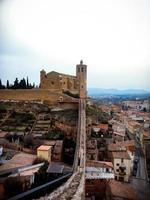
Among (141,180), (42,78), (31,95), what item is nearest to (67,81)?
(42,78)

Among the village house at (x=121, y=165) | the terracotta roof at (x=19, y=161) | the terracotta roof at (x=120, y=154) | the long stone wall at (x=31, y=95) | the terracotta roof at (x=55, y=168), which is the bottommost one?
the village house at (x=121, y=165)

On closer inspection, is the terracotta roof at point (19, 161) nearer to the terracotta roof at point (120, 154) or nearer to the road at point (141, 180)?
the road at point (141, 180)

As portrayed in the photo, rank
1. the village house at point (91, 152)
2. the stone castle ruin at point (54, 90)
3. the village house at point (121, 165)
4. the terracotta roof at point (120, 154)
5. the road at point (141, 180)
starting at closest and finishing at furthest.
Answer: the road at point (141, 180)
the village house at point (91, 152)
the village house at point (121, 165)
the terracotta roof at point (120, 154)
the stone castle ruin at point (54, 90)

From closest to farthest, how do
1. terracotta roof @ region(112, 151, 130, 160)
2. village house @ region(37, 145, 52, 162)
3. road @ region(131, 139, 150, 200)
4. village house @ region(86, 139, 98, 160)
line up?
1. road @ region(131, 139, 150, 200)
2. village house @ region(37, 145, 52, 162)
3. village house @ region(86, 139, 98, 160)
4. terracotta roof @ region(112, 151, 130, 160)

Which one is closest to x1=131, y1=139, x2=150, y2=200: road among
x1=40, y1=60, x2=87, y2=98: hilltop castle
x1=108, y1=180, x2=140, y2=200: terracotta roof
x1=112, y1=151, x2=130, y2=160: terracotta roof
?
x1=108, y1=180, x2=140, y2=200: terracotta roof

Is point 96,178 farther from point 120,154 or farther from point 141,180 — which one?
point 120,154

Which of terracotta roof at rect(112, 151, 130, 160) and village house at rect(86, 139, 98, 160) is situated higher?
village house at rect(86, 139, 98, 160)

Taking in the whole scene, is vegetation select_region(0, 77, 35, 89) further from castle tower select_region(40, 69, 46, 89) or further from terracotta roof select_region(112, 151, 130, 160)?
terracotta roof select_region(112, 151, 130, 160)

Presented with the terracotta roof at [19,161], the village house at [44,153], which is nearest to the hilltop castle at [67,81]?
the village house at [44,153]

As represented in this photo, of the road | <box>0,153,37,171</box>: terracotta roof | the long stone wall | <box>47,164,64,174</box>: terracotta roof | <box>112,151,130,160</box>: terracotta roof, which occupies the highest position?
the long stone wall
